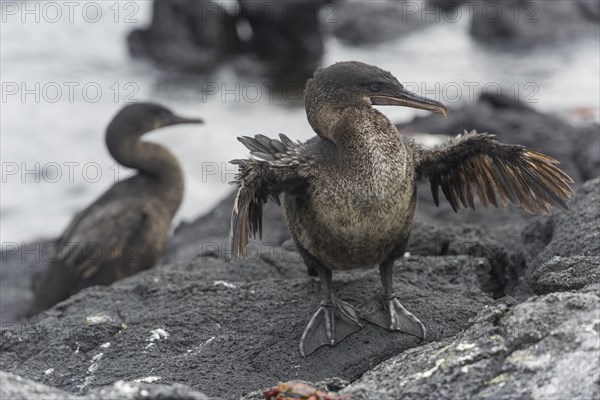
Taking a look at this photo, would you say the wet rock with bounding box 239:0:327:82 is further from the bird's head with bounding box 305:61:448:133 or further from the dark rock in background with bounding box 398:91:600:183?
the bird's head with bounding box 305:61:448:133

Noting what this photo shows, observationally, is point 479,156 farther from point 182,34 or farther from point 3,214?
point 182,34

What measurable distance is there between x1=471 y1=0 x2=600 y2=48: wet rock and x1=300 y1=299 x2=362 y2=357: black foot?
40.7ft

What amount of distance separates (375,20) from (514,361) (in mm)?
15220

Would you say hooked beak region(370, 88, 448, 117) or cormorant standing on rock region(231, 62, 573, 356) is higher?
hooked beak region(370, 88, 448, 117)

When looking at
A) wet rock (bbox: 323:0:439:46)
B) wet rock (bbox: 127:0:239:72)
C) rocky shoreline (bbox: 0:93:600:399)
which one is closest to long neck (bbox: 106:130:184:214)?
rocky shoreline (bbox: 0:93:600:399)

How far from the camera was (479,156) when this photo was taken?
4836 mm

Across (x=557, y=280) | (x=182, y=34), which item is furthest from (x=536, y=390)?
(x=182, y=34)

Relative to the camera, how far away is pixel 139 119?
8.73 meters

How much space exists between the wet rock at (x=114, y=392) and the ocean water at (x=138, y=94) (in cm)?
816

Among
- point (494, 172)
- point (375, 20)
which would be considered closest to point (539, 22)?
point (375, 20)

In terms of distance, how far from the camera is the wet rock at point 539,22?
52.6 feet

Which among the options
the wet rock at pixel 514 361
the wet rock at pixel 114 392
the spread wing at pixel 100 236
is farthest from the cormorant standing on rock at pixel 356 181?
the spread wing at pixel 100 236

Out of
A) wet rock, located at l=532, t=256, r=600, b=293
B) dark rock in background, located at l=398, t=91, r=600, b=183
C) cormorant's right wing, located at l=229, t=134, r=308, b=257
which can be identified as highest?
dark rock in background, located at l=398, t=91, r=600, b=183

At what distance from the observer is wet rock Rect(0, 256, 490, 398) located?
177 inches
